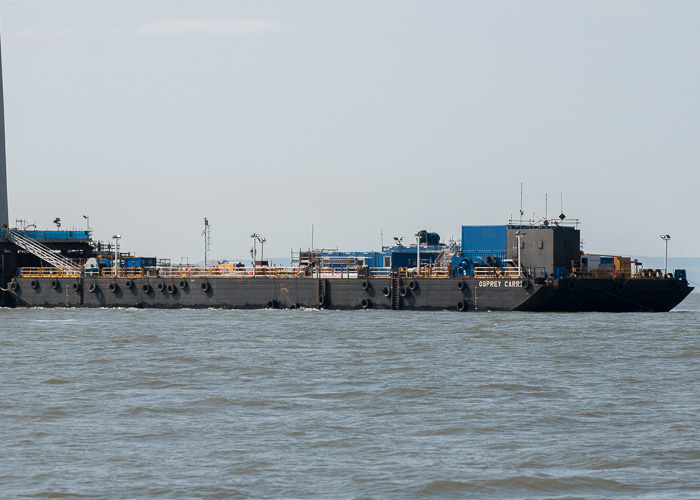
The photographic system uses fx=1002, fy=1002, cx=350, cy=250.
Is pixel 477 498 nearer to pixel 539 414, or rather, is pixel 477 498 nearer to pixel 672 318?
pixel 539 414

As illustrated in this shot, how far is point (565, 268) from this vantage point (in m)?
63.6

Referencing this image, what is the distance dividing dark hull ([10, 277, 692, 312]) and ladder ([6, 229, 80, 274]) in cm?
295

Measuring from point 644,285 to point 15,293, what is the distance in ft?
155

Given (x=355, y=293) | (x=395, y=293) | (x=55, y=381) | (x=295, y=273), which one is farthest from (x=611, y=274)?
(x=55, y=381)

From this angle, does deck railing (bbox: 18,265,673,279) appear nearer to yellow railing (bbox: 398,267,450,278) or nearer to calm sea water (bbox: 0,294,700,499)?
yellow railing (bbox: 398,267,450,278)

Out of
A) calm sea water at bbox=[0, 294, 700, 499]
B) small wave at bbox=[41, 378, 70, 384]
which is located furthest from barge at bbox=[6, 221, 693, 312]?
small wave at bbox=[41, 378, 70, 384]

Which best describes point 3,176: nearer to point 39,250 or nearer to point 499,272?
point 39,250

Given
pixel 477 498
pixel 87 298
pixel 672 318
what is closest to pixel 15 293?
pixel 87 298

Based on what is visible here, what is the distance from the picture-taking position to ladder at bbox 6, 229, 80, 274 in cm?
8025

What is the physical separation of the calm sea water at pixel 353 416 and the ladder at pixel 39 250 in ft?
104

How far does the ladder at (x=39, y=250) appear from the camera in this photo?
80.2 meters

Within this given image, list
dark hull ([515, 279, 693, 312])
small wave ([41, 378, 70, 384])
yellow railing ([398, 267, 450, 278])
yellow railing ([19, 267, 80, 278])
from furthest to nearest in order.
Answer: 1. yellow railing ([19, 267, 80, 278])
2. yellow railing ([398, 267, 450, 278])
3. dark hull ([515, 279, 693, 312])
4. small wave ([41, 378, 70, 384])

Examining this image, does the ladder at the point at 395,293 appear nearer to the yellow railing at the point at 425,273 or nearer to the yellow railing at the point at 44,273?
the yellow railing at the point at 425,273

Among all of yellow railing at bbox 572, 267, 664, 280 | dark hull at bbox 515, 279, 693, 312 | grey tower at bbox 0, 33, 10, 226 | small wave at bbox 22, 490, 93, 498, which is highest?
grey tower at bbox 0, 33, 10, 226
